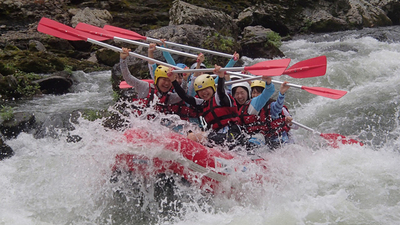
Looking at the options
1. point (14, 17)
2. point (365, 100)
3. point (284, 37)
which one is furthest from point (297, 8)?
point (14, 17)

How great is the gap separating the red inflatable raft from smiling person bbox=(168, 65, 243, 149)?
372 mm

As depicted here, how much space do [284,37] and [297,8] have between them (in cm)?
213

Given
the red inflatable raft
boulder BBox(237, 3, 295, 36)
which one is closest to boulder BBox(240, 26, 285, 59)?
boulder BBox(237, 3, 295, 36)

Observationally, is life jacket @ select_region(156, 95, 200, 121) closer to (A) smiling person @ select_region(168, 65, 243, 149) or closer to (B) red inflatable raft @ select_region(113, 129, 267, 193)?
(A) smiling person @ select_region(168, 65, 243, 149)

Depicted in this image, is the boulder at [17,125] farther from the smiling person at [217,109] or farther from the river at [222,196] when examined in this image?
the smiling person at [217,109]

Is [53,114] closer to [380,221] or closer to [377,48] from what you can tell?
[380,221]

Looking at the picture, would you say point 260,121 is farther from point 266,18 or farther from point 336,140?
point 266,18

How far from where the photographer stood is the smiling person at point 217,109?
3684mm

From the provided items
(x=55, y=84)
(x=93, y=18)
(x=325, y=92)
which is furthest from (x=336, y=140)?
(x=93, y=18)

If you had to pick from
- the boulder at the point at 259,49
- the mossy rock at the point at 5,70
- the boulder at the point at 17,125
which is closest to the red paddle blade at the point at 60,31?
the boulder at the point at 17,125

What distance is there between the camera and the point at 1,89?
6.67m

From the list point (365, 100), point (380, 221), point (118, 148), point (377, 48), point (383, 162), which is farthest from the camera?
point (377, 48)

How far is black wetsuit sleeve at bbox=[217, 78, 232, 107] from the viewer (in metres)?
3.73

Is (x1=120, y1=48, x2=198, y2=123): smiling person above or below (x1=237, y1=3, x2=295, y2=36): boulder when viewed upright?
above
